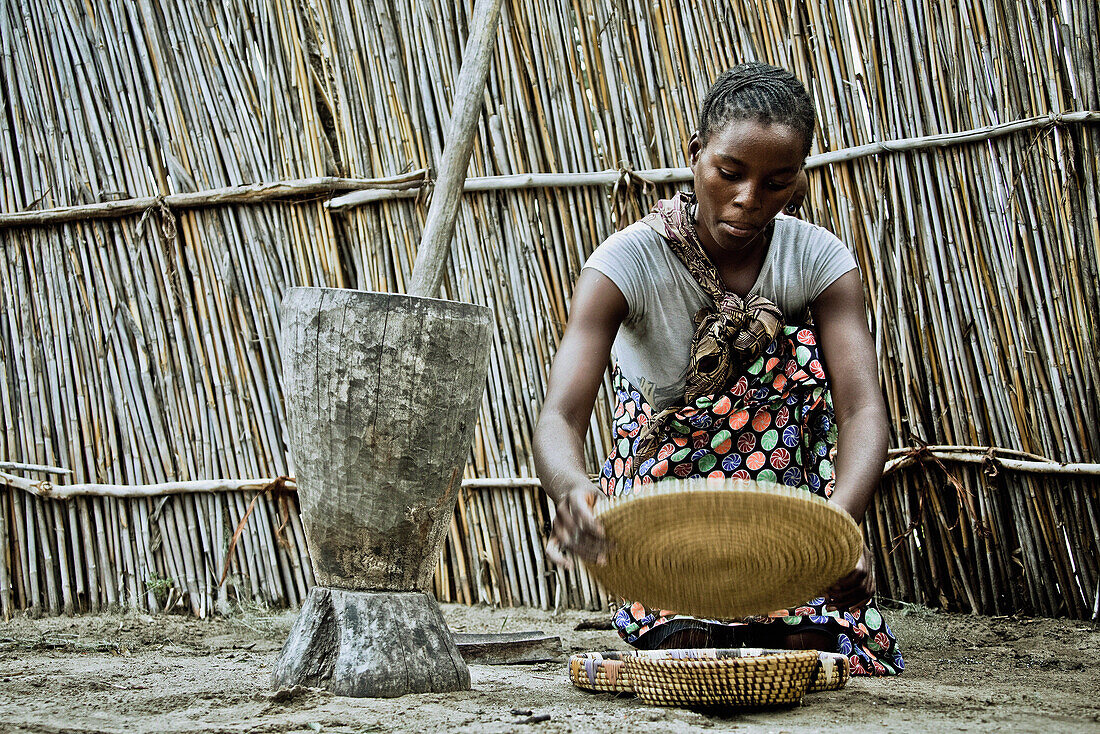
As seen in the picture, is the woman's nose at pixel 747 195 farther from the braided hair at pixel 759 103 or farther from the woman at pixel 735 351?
the braided hair at pixel 759 103

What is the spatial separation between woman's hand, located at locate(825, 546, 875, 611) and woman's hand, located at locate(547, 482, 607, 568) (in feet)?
1.49

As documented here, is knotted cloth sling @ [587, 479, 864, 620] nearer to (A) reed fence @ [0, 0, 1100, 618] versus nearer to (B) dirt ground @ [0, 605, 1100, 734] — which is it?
(B) dirt ground @ [0, 605, 1100, 734]

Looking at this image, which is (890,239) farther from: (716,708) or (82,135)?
(82,135)

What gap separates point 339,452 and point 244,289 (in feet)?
5.35

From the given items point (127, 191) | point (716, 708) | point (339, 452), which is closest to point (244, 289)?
point (127, 191)

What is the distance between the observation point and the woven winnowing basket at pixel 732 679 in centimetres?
164

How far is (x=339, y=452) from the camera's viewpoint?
81.7 inches

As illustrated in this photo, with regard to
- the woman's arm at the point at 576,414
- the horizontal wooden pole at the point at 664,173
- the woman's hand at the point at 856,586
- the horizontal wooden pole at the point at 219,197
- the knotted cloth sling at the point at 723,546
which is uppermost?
the horizontal wooden pole at the point at 219,197

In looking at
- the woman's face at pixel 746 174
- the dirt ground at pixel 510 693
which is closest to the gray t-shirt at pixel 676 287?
the woman's face at pixel 746 174

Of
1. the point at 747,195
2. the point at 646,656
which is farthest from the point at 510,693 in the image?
the point at 747,195

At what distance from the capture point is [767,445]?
2.34m

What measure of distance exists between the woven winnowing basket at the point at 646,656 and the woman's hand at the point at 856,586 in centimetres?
11

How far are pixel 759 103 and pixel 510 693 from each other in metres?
1.32

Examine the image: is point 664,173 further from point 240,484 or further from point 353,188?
point 240,484
